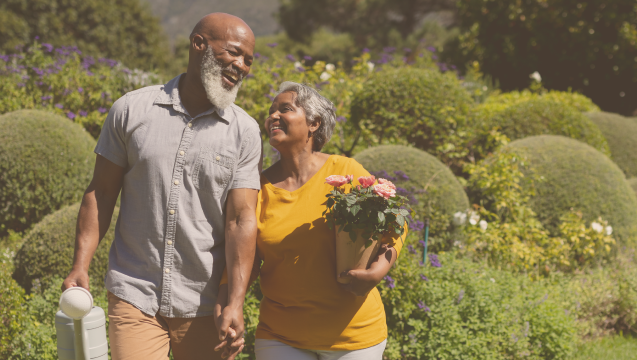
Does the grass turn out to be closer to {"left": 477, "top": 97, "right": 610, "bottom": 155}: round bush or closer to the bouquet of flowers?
the bouquet of flowers

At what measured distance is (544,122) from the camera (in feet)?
20.3

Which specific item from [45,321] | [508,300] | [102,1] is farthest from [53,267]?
[102,1]

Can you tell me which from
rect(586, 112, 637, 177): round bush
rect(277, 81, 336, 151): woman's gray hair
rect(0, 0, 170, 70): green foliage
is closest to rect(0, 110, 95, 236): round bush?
rect(277, 81, 336, 151): woman's gray hair

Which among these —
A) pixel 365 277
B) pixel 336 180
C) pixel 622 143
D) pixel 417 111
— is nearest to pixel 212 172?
pixel 336 180

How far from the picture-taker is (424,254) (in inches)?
148

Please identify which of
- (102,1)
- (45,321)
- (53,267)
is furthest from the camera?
(102,1)

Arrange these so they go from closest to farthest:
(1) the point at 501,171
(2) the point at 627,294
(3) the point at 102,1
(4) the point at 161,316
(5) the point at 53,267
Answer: (4) the point at 161,316, (5) the point at 53,267, (2) the point at 627,294, (1) the point at 501,171, (3) the point at 102,1

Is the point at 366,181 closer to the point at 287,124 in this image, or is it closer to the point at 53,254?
the point at 287,124

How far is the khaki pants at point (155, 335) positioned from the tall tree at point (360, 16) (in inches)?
717

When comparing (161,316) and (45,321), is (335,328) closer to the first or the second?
(161,316)

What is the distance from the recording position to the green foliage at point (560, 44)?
999cm

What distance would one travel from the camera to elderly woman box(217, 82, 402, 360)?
2008 mm

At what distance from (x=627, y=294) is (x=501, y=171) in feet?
4.90

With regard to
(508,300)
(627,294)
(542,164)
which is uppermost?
(542,164)
